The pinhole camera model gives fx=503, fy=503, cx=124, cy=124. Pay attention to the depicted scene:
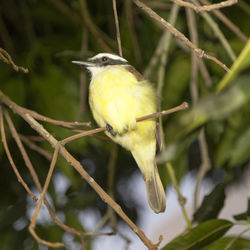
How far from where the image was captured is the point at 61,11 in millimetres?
1906

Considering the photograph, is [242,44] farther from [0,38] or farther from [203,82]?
[0,38]

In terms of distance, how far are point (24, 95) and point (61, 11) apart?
46 centimetres

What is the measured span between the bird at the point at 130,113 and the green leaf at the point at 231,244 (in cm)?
15

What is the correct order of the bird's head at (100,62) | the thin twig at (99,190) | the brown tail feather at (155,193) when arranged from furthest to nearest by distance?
the bird's head at (100,62), the brown tail feather at (155,193), the thin twig at (99,190)

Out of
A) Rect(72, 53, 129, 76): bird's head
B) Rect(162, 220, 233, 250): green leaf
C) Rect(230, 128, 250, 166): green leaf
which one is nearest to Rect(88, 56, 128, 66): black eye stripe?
Rect(72, 53, 129, 76): bird's head

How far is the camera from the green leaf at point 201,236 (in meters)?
1.02

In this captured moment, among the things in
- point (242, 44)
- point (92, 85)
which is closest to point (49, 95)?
point (92, 85)

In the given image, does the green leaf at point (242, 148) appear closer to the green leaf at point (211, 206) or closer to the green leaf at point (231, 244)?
the green leaf at point (211, 206)

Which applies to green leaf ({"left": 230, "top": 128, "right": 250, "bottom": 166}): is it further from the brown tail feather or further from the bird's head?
the bird's head

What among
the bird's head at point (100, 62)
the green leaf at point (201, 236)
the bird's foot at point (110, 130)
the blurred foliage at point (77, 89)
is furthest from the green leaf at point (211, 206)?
the bird's head at point (100, 62)

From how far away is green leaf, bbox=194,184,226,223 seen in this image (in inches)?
47.9

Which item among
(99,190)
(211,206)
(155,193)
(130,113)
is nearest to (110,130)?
(130,113)

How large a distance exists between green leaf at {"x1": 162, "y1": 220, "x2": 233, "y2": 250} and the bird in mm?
101

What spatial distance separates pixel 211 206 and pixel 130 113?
30cm
